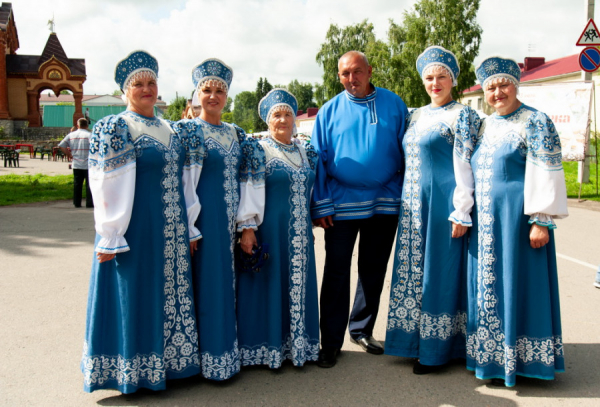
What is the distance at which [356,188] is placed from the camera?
13.0ft

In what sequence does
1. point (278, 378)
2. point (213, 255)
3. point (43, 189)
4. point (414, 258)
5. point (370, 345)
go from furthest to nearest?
point (43, 189) → point (370, 345) → point (414, 258) → point (278, 378) → point (213, 255)

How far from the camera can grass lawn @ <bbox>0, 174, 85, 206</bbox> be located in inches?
489

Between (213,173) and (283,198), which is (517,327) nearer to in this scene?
(283,198)

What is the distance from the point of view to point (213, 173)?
11.4ft

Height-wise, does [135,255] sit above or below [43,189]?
above

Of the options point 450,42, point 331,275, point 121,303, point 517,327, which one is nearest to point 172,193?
point 121,303

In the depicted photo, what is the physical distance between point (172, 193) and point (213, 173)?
0.32m

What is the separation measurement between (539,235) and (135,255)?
2528 millimetres

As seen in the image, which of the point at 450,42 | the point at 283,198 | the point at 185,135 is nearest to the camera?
the point at 185,135

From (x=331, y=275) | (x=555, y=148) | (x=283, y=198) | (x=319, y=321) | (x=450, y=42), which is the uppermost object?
(x=450, y=42)

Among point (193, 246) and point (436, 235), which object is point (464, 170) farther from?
point (193, 246)

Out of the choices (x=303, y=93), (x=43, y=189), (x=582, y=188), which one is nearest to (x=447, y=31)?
(x=582, y=188)

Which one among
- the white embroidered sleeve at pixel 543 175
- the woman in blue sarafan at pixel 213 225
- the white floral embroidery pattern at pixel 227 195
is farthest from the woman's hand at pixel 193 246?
the white embroidered sleeve at pixel 543 175

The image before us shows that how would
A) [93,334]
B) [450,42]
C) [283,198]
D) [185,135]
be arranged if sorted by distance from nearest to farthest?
[93,334]
[185,135]
[283,198]
[450,42]
